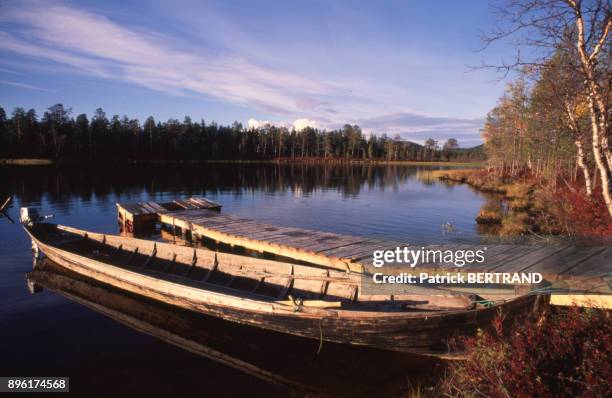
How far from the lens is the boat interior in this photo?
27.0ft

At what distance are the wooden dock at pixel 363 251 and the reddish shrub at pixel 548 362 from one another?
151cm

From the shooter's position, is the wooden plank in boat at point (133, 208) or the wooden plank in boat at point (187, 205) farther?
the wooden plank in boat at point (187, 205)

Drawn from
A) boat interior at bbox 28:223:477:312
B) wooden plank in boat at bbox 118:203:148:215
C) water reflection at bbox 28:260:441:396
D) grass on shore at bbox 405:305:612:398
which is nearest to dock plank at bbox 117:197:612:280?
wooden plank in boat at bbox 118:203:148:215

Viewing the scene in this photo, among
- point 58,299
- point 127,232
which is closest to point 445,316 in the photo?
point 58,299

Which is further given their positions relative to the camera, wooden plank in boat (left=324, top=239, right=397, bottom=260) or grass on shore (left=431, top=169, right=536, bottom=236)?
grass on shore (left=431, top=169, right=536, bottom=236)

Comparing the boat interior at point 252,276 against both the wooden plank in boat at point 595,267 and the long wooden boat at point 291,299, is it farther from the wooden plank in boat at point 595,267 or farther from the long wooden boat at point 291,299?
the wooden plank in boat at point 595,267

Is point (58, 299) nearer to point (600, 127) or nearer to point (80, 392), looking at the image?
point (80, 392)

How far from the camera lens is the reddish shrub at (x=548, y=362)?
4.53 m

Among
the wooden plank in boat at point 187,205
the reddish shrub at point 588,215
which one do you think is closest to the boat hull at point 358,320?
the reddish shrub at point 588,215

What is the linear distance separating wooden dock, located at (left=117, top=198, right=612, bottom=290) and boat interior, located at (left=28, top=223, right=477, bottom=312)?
3.64 feet

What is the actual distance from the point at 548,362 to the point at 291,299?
5076mm

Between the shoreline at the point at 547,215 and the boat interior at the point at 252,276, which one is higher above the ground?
the shoreline at the point at 547,215

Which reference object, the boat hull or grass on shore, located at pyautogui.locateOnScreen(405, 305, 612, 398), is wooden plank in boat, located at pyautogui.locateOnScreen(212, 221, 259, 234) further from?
grass on shore, located at pyautogui.locateOnScreen(405, 305, 612, 398)

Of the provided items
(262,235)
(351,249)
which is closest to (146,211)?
(262,235)
